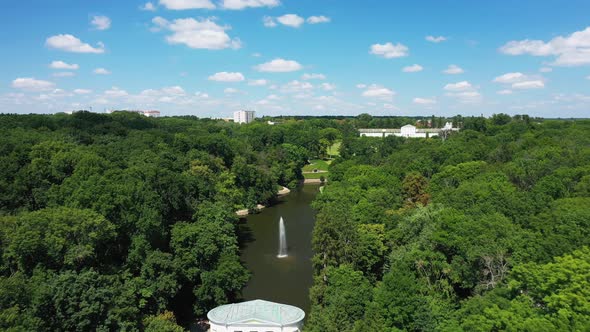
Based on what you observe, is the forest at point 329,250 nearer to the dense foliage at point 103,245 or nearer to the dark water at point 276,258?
the dense foliage at point 103,245

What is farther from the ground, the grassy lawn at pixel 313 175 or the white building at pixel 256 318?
the grassy lawn at pixel 313 175

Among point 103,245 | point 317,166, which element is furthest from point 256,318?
point 317,166

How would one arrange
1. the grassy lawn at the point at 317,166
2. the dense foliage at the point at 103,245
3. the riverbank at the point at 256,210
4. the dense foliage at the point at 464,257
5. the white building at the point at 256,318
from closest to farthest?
the dense foliage at the point at 464,257 → the dense foliage at the point at 103,245 → the white building at the point at 256,318 → the riverbank at the point at 256,210 → the grassy lawn at the point at 317,166

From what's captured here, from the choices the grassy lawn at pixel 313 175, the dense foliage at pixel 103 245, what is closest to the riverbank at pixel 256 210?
the dense foliage at pixel 103 245

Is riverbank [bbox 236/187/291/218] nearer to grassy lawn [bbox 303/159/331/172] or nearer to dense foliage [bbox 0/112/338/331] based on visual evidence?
dense foliage [bbox 0/112/338/331]

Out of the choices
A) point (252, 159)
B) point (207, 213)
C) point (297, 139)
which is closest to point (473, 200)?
point (207, 213)

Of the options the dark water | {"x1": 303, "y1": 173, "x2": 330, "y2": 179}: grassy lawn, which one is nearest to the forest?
the dark water

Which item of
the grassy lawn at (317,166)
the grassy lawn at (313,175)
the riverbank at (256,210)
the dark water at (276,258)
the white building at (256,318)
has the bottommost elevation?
the dark water at (276,258)
